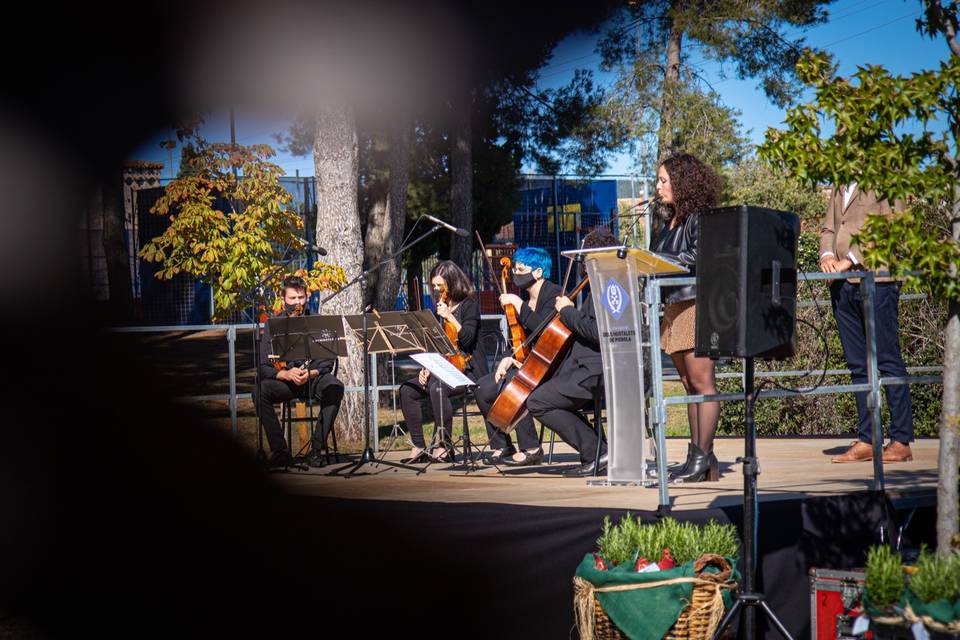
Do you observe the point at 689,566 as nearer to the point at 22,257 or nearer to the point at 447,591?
the point at 447,591

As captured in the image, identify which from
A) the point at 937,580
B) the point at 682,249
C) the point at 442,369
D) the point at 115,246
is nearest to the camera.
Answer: the point at 937,580

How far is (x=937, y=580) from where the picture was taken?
2797 millimetres

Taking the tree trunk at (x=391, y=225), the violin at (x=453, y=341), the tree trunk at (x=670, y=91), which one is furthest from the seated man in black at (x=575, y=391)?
the tree trunk at (x=670, y=91)

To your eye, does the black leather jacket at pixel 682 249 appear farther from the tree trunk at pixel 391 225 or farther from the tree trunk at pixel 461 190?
the tree trunk at pixel 461 190

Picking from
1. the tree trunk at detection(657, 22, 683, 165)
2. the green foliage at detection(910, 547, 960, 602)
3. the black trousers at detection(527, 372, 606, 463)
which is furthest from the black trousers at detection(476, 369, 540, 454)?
the tree trunk at detection(657, 22, 683, 165)

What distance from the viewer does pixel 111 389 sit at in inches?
209

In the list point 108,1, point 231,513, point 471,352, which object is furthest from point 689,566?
point 471,352

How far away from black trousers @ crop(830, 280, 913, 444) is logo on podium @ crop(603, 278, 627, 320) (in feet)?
4.25

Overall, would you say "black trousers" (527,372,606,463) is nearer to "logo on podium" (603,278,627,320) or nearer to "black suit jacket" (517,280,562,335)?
"black suit jacket" (517,280,562,335)

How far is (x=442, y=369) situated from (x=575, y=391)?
0.75 m

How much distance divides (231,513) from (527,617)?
1.57 metres

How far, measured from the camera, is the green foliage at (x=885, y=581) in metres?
2.89

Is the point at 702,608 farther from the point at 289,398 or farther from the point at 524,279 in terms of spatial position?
the point at 289,398

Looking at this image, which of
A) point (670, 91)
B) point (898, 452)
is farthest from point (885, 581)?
point (670, 91)
